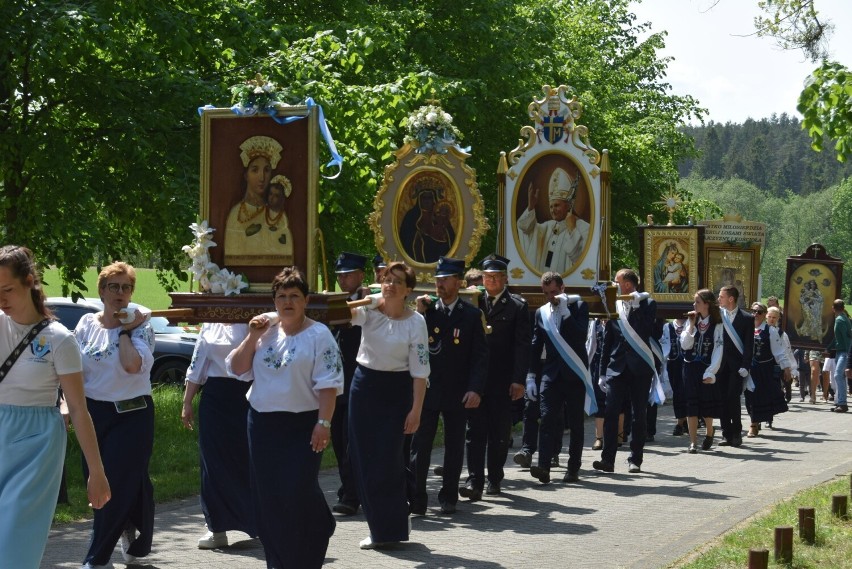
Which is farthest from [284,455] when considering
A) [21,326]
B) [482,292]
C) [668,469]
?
[668,469]

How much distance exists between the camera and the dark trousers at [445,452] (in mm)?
11750

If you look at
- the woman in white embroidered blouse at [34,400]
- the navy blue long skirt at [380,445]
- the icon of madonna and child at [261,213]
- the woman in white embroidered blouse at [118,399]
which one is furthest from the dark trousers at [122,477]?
the woman in white embroidered blouse at [34,400]

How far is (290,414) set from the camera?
813 centimetres

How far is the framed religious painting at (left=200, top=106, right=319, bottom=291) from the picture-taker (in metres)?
10.1

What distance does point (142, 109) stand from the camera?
1738 cm

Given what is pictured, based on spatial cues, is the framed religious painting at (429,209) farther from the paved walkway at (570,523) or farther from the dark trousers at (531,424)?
the paved walkway at (570,523)

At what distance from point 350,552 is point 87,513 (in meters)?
2.83

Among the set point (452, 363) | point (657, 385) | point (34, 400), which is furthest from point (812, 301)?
point (34, 400)

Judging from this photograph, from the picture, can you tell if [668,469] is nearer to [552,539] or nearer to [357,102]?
[552,539]

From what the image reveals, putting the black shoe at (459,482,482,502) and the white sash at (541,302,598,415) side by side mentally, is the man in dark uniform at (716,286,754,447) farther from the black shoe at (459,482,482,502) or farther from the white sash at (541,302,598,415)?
the black shoe at (459,482,482,502)

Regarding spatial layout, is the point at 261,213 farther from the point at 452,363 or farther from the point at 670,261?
the point at 670,261

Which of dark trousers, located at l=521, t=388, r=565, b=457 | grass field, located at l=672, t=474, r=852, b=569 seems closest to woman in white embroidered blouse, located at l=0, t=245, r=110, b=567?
grass field, located at l=672, t=474, r=852, b=569

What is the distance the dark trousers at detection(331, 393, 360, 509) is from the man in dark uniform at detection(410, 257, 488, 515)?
541mm

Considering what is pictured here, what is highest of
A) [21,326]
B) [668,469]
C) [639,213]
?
[639,213]
